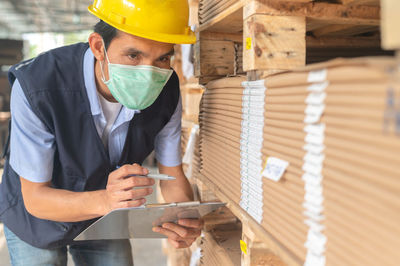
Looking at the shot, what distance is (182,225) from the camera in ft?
5.63

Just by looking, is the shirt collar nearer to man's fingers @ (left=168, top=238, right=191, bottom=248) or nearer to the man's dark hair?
the man's dark hair

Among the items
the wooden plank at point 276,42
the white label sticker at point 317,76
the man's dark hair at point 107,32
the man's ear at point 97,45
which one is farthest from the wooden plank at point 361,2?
the man's ear at point 97,45

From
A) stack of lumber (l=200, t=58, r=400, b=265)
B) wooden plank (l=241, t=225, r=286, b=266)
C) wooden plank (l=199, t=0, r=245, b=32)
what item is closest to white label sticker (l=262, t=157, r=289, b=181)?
stack of lumber (l=200, t=58, r=400, b=265)

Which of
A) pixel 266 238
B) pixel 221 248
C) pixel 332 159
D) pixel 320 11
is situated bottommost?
pixel 221 248

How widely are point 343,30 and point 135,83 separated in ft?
2.95

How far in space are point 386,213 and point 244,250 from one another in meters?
0.76

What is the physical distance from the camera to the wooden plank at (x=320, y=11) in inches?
44.8

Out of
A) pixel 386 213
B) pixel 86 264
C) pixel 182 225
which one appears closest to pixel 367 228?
pixel 386 213

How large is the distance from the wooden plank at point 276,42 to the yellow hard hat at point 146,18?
1.62 feet

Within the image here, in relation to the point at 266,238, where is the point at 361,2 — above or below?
above

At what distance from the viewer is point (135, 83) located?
5.24 ft

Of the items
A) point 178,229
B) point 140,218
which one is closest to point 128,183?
point 140,218

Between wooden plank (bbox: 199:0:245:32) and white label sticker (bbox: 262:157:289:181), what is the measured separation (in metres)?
0.57

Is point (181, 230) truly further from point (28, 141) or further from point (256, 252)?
point (28, 141)
